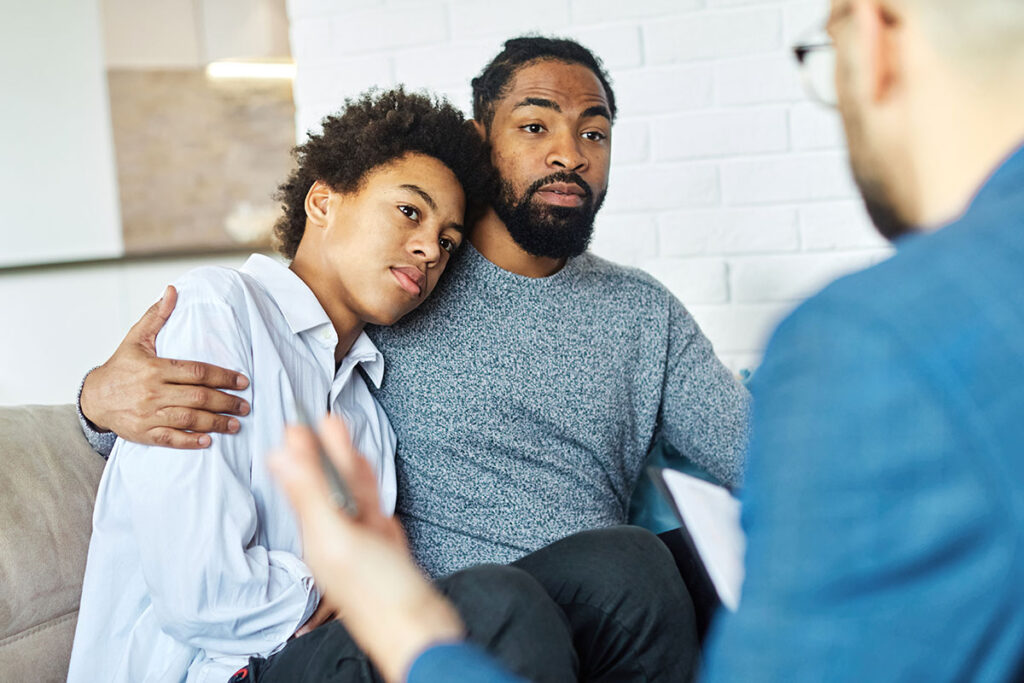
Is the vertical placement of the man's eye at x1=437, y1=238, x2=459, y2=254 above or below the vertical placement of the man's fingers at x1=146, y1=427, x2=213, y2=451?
above

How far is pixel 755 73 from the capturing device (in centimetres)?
206

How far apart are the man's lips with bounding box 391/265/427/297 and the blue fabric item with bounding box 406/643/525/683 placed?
3.00ft

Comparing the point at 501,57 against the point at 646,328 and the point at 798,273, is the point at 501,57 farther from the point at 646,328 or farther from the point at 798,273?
the point at 798,273

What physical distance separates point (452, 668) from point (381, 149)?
1068 millimetres

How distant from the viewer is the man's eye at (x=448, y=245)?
1480mm

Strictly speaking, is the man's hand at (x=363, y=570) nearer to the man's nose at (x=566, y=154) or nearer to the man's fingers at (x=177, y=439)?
the man's fingers at (x=177, y=439)

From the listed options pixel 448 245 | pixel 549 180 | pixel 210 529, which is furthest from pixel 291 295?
pixel 549 180

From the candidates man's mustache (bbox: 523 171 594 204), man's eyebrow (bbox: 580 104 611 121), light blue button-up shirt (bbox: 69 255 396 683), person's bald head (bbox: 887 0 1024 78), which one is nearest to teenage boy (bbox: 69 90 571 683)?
light blue button-up shirt (bbox: 69 255 396 683)

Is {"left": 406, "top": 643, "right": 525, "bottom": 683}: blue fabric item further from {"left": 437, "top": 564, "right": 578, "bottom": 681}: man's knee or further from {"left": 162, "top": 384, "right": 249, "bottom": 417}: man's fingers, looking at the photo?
{"left": 162, "top": 384, "right": 249, "bottom": 417}: man's fingers

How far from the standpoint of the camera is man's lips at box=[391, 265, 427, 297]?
1.40 m

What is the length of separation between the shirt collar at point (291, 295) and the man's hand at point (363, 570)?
824 millimetres

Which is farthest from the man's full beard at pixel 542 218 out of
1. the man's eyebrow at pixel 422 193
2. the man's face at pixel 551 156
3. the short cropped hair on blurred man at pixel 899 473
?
the short cropped hair on blurred man at pixel 899 473

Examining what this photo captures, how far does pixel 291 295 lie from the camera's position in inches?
54.0

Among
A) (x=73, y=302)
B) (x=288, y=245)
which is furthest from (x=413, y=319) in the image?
(x=73, y=302)
